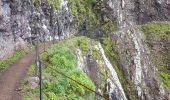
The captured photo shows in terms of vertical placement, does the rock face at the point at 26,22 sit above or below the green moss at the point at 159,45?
above

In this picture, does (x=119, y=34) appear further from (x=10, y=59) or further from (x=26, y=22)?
(x=10, y=59)

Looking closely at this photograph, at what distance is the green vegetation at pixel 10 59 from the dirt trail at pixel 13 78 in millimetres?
394

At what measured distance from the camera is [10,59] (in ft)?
92.3

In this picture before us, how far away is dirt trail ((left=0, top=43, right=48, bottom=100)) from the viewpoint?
1994 cm

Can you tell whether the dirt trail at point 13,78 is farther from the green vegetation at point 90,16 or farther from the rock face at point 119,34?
the green vegetation at point 90,16

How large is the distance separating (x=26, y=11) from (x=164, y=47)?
29107 millimetres

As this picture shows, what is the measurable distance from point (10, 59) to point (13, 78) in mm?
5813

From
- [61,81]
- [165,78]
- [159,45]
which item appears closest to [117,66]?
[165,78]

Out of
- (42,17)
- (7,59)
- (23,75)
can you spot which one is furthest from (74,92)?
(42,17)

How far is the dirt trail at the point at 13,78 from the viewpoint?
1994 cm

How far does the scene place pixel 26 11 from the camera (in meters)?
33.9

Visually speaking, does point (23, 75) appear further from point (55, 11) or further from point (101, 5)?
point (101, 5)

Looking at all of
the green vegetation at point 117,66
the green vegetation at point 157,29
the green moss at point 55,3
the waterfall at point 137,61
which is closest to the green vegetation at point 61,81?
the green moss at point 55,3

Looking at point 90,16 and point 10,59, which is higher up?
point 90,16
